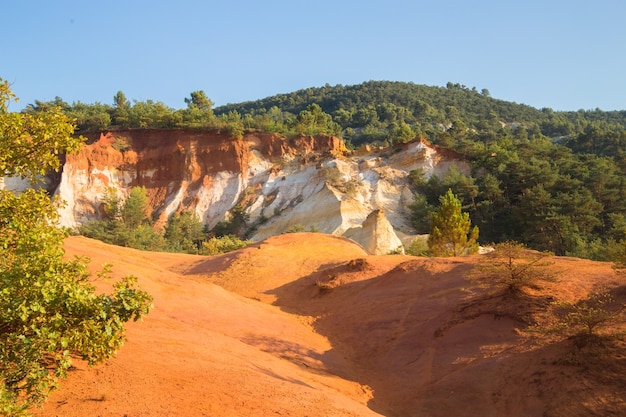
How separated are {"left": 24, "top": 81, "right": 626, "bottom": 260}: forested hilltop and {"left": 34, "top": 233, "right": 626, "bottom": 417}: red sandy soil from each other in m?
4.39

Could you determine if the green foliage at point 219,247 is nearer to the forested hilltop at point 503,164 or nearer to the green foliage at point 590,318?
the forested hilltop at point 503,164

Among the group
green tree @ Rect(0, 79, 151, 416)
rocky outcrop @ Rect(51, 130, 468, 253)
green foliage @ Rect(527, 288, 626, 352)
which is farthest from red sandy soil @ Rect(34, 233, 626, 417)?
rocky outcrop @ Rect(51, 130, 468, 253)

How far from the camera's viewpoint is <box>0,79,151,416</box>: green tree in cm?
421

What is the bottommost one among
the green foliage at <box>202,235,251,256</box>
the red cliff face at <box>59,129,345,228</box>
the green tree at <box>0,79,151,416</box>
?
the green foliage at <box>202,235,251,256</box>

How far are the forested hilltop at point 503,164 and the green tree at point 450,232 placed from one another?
5849 mm

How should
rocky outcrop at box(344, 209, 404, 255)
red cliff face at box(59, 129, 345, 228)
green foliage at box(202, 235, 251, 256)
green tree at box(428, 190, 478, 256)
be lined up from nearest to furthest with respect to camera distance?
1. green tree at box(428, 190, 478, 256)
2. rocky outcrop at box(344, 209, 404, 255)
3. green foliage at box(202, 235, 251, 256)
4. red cliff face at box(59, 129, 345, 228)

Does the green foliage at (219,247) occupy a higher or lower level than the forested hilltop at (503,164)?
lower

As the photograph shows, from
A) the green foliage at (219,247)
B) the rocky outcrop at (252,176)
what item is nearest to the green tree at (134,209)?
the rocky outcrop at (252,176)

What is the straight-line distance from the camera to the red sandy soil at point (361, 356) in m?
6.34

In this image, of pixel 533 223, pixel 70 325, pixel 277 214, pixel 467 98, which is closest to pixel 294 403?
pixel 70 325

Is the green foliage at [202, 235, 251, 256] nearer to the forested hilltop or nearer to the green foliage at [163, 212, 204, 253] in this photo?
the green foliage at [163, 212, 204, 253]

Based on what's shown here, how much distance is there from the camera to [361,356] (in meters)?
12.0

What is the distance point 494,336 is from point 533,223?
962 inches

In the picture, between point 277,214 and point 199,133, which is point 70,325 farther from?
point 199,133
